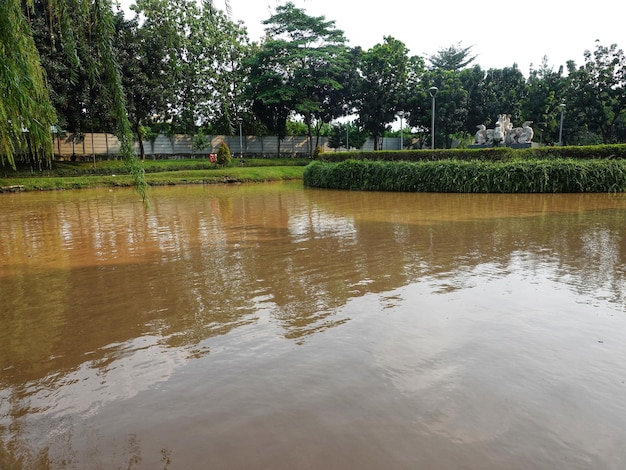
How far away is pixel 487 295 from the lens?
5.01 metres

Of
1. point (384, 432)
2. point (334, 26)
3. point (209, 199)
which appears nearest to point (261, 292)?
point (384, 432)

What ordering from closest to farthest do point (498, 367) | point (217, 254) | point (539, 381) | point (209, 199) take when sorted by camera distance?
point (539, 381)
point (498, 367)
point (217, 254)
point (209, 199)

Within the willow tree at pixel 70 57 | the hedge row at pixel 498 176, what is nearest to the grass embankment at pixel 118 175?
the hedge row at pixel 498 176

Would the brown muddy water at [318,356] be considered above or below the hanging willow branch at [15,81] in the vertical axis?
below

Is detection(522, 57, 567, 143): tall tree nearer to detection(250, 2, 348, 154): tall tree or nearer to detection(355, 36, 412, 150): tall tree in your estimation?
detection(355, 36, 412, 150): tall tree

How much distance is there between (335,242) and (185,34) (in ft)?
16.8

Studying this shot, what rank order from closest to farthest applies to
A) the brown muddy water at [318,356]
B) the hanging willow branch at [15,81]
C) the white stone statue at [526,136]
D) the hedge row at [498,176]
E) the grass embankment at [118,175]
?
1. the brown muddy water at [318,356]
2. the hanging willow branch at [15,81]
3. the hedge row at [498,176]
4. the white stone statue at [526,136]
5. the grass embankment at [118,175]

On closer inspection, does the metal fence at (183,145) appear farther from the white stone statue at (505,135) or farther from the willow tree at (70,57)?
the willow tree at (70,57)

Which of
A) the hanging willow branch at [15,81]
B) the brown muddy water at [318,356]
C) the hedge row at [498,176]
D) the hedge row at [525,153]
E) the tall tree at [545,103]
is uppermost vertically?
the tall tree at [545,103]

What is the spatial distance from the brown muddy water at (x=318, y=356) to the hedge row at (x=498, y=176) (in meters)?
8.89

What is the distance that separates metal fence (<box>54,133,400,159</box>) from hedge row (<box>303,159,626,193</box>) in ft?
46.8

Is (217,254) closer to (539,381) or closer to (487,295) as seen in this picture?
(487,295)

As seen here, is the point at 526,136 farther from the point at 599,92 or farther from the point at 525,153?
the point at 599,92

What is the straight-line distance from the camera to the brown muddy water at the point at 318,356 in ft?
8.06
